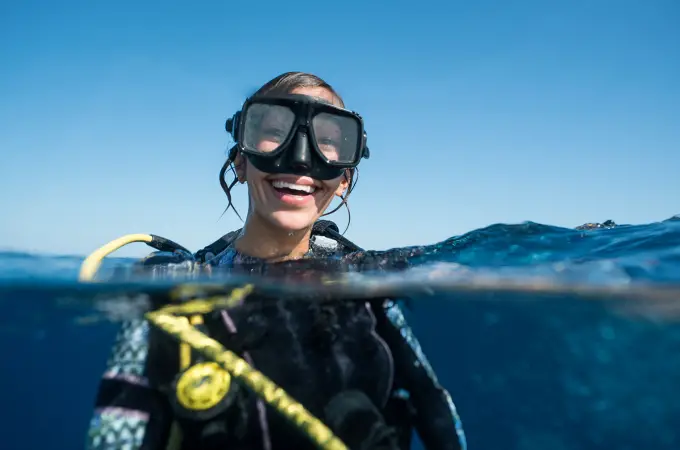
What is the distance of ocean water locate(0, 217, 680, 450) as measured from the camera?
5762 millimetres

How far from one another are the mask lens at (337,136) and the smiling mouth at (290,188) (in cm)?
41

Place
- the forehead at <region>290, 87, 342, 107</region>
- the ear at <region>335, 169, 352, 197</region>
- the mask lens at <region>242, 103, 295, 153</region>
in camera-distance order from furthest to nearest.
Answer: the ear at <region>335, 169, 352, 197</region> < the forehead at <region>290, 87, 342, 107</region> < the mask lens at <region>242, 103, 295, 153</region>

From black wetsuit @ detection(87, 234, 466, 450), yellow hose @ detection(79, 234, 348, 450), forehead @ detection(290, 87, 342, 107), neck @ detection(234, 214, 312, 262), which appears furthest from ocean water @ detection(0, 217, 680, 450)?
forehead @ detection(290, 87, 342, 107)

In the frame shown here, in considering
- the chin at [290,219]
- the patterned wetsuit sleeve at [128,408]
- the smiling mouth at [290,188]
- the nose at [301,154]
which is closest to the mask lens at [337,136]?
the nose at [301,154]

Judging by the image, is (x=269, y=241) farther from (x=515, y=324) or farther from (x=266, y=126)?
(x=515, y=324)

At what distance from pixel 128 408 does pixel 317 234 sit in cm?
347

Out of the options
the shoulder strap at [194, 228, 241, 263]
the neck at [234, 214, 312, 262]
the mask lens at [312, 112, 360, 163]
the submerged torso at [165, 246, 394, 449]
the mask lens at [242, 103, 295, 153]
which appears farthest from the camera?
the shoulder strap at [194, 228, 241, 263]

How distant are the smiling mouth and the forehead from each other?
101 centimetres

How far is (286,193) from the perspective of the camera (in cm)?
409

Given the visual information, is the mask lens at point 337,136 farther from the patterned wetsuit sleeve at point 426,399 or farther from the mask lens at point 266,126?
the patterned wetsuit sleeve at point 426,399

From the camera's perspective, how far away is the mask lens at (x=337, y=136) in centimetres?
421

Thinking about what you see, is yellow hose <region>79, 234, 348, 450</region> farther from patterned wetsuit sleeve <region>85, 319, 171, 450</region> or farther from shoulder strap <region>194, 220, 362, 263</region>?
shoulder strap <region>194, 220, 362, 263</region>

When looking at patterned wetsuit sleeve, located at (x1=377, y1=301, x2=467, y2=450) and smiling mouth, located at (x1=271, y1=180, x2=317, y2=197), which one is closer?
patterned wetsuit sleeve, located at (x1=377, y1=301, x2=467, y2=450)

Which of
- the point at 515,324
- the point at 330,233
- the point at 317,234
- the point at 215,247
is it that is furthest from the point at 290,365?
the point at 515,324
